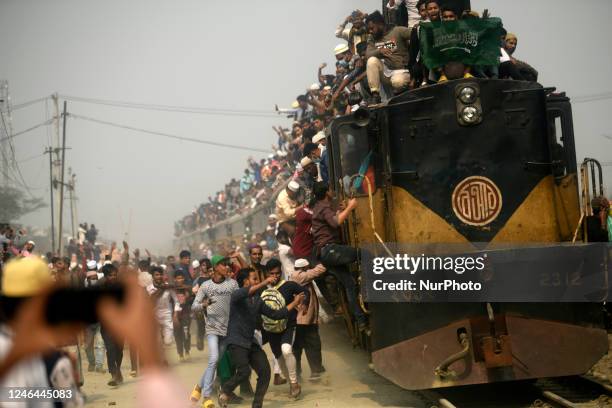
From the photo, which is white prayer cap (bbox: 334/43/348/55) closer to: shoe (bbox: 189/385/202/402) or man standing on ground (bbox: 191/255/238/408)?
man standing on ground (bbox: 191/255/238/408)

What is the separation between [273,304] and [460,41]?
13.0 ft

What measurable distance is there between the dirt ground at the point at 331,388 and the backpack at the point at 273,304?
93 cm

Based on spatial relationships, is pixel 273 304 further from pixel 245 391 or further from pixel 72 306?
pixel 72 306

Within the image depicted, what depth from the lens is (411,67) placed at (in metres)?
10.0

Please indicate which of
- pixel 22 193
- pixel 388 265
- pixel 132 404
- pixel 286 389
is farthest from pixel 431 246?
pixel 22 193

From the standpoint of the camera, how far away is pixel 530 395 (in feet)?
30.9

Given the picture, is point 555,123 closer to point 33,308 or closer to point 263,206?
point 33,308

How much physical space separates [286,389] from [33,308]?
31.0 ft

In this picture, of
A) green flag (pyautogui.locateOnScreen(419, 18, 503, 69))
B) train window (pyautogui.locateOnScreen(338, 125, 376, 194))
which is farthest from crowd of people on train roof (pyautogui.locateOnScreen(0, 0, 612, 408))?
train window (pyautogui.locateOnScreen(338, 125, 376, 194))

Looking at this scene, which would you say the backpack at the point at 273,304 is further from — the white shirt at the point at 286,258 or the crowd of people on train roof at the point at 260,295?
the white shirt at the point at 286,258

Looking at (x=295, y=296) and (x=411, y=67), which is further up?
(x=411, y=67)

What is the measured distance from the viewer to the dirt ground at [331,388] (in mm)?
10062

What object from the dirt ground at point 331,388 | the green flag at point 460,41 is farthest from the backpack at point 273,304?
the green flag at point 460,41

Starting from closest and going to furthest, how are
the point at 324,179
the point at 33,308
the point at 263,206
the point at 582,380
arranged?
the point at 33,308
the point at 582,380
the point at 324,179
the point at 263,206
